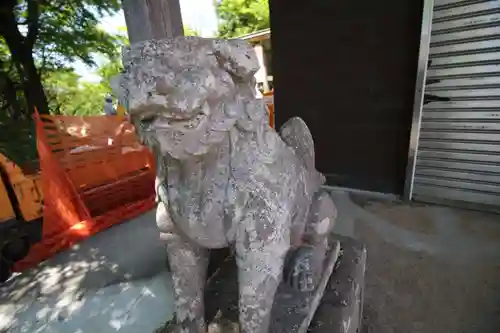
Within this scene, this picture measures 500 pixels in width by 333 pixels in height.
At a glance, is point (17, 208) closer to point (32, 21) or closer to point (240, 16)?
point (32, 21)

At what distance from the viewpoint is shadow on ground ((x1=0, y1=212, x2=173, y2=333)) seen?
199cm

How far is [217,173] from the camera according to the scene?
0.87 metres

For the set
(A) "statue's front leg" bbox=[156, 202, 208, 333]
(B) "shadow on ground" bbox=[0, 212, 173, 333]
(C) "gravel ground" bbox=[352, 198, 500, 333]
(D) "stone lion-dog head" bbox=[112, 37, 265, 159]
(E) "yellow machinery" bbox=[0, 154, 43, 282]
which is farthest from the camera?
(E) "yellow machinery" bbox=[0, 154, 43, 282]

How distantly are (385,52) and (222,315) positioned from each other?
2.84 m

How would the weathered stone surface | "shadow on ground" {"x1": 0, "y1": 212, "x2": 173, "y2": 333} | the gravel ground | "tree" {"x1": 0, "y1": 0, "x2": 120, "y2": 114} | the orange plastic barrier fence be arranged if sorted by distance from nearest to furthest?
1. the weathered stone surface
2. the gravel ground
3. "shadow on ground" {"x1": 0, "y1": 212, "x2": 173, "y2": 333}
4. the orange plastic barrier fence
5. "tree" {"x1": 0, "y1": 0, "x2": 120, "y2": 114}

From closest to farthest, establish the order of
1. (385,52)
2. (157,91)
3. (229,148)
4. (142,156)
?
1. (157,91)
2. (229,148)
3. (385,52)
4. (142,156)

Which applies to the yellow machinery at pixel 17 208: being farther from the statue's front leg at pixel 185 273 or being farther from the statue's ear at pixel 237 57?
the statue's ear at pixel 237 57

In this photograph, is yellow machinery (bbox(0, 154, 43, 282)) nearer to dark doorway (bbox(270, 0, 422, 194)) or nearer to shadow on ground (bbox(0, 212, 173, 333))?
shadow on ground (bbox(0, 212, 173, 333))

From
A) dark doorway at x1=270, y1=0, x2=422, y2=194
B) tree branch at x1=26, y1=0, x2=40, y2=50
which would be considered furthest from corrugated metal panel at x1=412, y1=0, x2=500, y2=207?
tree branch at x1=26, y1=0, x2=40, y2=50

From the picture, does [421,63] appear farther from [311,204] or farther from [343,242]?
[311,204]

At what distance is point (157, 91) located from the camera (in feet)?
2.15

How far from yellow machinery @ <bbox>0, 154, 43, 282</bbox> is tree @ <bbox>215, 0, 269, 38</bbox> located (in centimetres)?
1211

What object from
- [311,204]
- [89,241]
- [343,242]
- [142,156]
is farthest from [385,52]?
[89,241]

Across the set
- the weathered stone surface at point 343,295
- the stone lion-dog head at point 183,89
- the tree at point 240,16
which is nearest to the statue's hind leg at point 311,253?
the weathered stone surface at point 343,295
